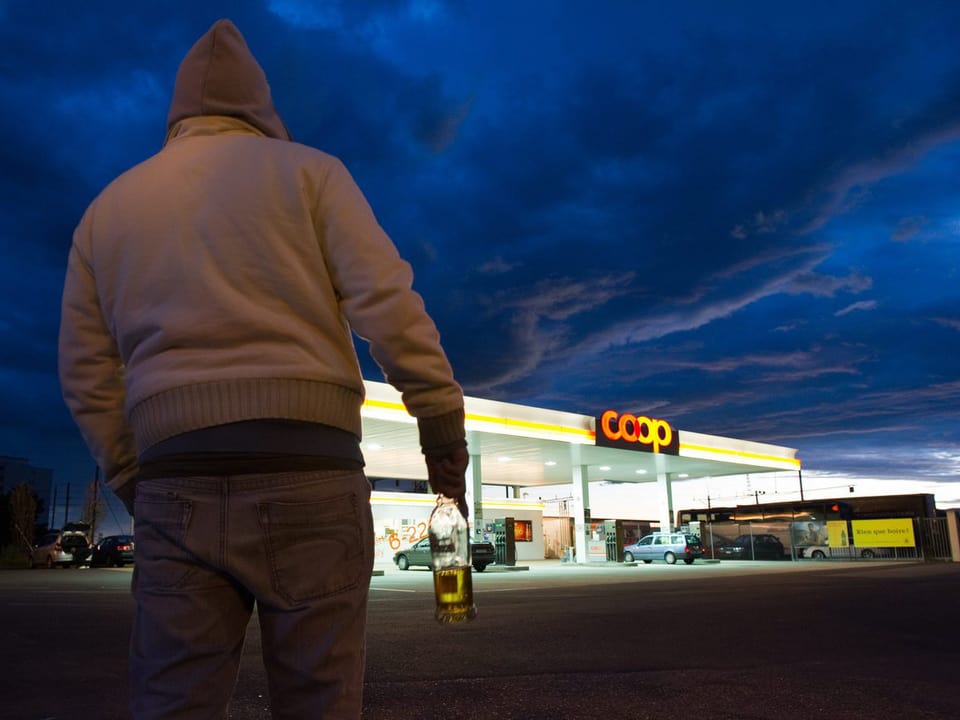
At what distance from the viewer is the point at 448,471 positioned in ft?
6.59

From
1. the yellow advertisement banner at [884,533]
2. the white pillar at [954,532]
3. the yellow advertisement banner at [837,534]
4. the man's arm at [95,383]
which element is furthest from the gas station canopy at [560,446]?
the man's arm at [95,383]

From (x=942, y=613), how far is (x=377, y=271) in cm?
1024

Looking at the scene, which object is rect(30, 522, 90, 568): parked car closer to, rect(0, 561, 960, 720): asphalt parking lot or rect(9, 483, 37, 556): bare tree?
rect(9, 483, 37, 556): bare tree

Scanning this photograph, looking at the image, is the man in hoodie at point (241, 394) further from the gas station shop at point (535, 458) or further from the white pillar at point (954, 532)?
the white pillar at point (954, 532)

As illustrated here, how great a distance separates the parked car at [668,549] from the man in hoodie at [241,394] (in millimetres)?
34861

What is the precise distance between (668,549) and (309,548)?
35.6 metres

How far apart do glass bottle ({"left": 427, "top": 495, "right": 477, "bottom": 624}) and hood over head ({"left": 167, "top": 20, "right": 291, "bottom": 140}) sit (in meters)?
1.12

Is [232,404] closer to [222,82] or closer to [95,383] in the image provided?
[95,383]

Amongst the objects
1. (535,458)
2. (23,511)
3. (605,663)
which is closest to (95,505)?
(23,511)

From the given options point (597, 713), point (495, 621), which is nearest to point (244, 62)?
point (597, 713)

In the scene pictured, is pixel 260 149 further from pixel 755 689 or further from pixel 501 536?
pixel 501 536

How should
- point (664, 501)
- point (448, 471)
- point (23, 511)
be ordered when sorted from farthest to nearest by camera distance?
point (23, 511) → point (664, 501) → point (448, 471)

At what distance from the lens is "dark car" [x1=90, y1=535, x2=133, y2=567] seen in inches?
1362

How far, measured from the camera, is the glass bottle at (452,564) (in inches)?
82.0
